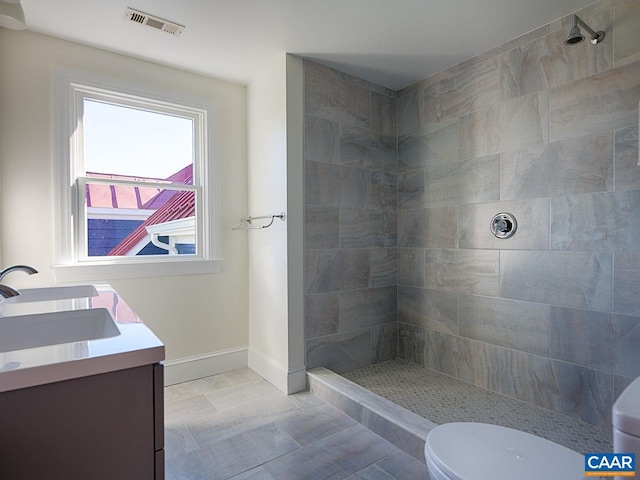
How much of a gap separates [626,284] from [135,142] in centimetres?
317

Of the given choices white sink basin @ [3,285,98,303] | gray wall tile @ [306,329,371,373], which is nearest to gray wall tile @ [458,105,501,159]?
gray wall tile @ [306,329,371,373]

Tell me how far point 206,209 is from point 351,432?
1906 millimetres

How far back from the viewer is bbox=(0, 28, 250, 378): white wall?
2184 millimetres

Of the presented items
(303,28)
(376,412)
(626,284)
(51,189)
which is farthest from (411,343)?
→ (51,189)

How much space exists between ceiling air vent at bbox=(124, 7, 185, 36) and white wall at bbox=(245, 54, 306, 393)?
2.30 ft

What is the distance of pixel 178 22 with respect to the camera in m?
2.15

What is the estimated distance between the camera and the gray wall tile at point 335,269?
2699mm

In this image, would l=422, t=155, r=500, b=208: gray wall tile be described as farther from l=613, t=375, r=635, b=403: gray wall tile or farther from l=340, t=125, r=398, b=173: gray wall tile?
l=613, t=375, r=635, b=403: gray wall tile

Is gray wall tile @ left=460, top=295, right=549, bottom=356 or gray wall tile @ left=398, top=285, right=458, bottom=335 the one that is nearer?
gray wall tile @ left=460, top=295, right=549, bottom=356

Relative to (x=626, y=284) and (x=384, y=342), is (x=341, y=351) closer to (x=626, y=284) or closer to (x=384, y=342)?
(x=384, y=342)

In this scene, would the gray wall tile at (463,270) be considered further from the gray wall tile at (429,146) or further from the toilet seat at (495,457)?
the toilet seat at (495,457)

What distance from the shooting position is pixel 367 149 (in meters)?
3.00

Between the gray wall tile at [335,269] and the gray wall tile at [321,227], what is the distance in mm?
59

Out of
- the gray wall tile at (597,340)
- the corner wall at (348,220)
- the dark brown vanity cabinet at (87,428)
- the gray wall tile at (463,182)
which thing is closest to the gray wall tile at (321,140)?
the corner wall at (348,220)
